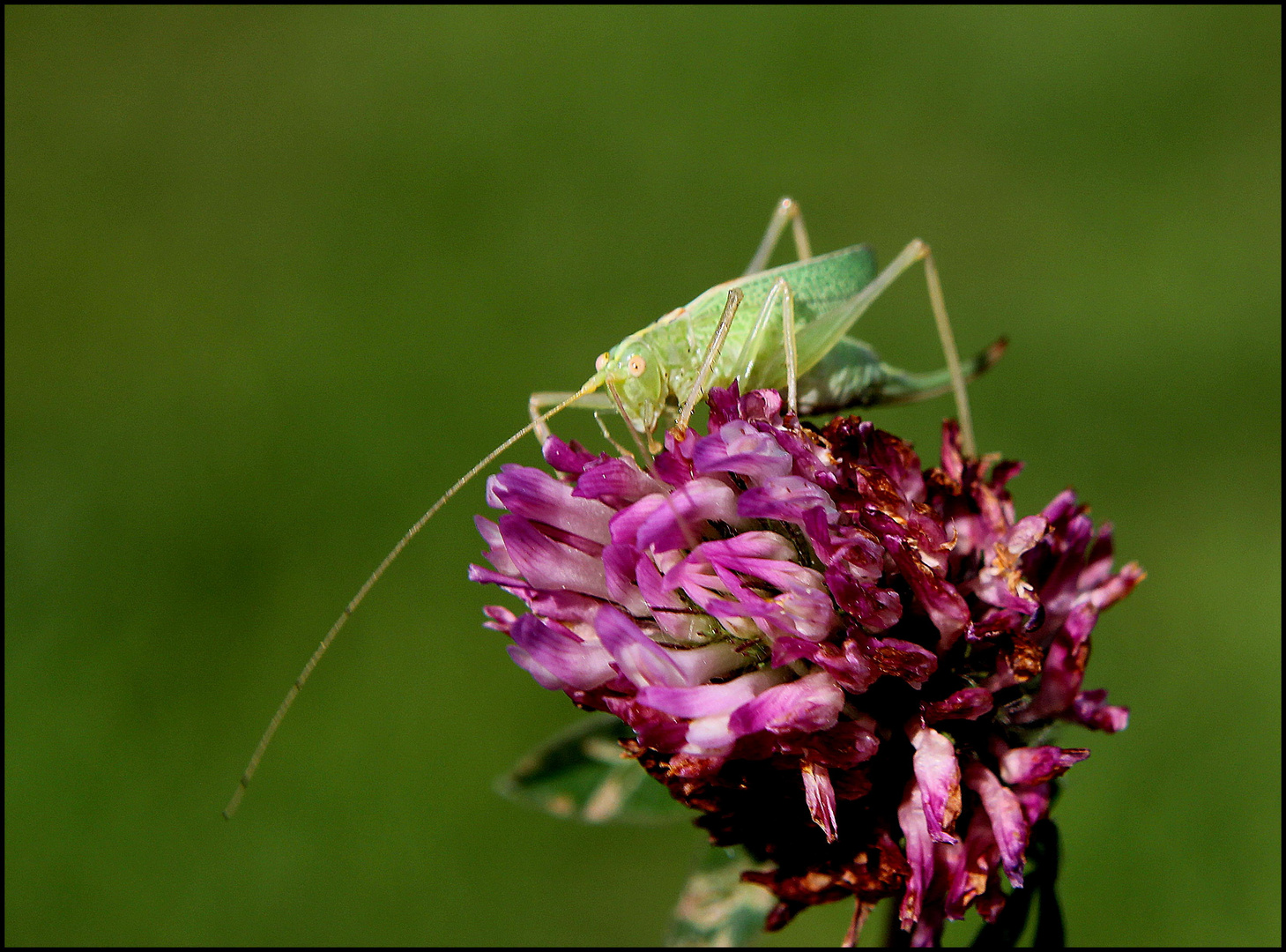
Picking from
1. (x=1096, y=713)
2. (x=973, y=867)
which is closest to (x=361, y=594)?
(x=973, y=867)

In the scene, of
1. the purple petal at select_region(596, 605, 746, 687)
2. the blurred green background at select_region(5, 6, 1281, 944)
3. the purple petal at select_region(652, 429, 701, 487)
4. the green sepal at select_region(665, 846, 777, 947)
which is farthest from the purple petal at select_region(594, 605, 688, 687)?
the blurred green background at select_region(5, 6, 1281, 944)

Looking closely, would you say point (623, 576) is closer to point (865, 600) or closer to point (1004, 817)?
point (865, 600)

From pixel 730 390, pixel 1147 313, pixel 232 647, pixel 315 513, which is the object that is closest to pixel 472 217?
pixel 315 513

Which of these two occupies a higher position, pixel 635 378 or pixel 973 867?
pixel 635 378

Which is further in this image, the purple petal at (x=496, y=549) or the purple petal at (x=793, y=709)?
the purple petal at (x=496, y=549)

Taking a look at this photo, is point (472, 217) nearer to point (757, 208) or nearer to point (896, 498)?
point (757, 208)

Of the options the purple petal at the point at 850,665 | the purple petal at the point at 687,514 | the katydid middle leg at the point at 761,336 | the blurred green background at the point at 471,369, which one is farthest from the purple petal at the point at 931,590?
the blurred green background at the point at 471,369

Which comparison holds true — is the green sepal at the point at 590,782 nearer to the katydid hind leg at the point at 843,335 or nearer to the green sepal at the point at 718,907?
the green sepal at the point at 718,907
